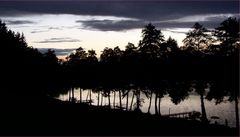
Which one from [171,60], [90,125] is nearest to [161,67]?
[171,60]

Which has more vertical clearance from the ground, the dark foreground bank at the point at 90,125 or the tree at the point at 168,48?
the tree at the point at 168,48

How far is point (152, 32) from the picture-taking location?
53.4 meters

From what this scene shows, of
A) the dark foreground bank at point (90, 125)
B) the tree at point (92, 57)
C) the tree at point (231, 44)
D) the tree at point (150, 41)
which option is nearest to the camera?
the dark foreground bank at point (90, 125)

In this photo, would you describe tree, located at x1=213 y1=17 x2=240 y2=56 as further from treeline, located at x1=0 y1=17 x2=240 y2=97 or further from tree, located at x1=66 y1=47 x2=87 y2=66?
tree, located at x1=66 y1=47 x2=87 y2=66

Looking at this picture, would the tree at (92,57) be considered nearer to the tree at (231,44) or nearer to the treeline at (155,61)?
the treeline at (155,61)

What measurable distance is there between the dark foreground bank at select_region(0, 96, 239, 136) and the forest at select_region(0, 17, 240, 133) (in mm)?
3221

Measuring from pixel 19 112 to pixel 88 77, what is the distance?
4891cm

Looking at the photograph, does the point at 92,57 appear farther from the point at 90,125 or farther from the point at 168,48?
the point at 90,125

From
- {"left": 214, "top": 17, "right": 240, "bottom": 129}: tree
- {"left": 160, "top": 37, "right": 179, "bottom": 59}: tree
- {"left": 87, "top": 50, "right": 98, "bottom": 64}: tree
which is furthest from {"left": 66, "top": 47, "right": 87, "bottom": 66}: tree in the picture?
{"left": 214, "top": 17, "right": 240, "bottom": 129}: tree

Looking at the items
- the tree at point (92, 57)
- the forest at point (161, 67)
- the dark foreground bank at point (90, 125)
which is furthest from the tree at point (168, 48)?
the tree at point (92, 57)

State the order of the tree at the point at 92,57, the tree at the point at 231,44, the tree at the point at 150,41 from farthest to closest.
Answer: the tree at the point at 92,57, the tree at the point at 150,41, the tree at the point at 231,44

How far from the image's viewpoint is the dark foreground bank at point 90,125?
96.6ft

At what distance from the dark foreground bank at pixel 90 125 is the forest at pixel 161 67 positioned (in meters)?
3.22

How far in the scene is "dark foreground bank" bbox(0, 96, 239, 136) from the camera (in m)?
29.4
